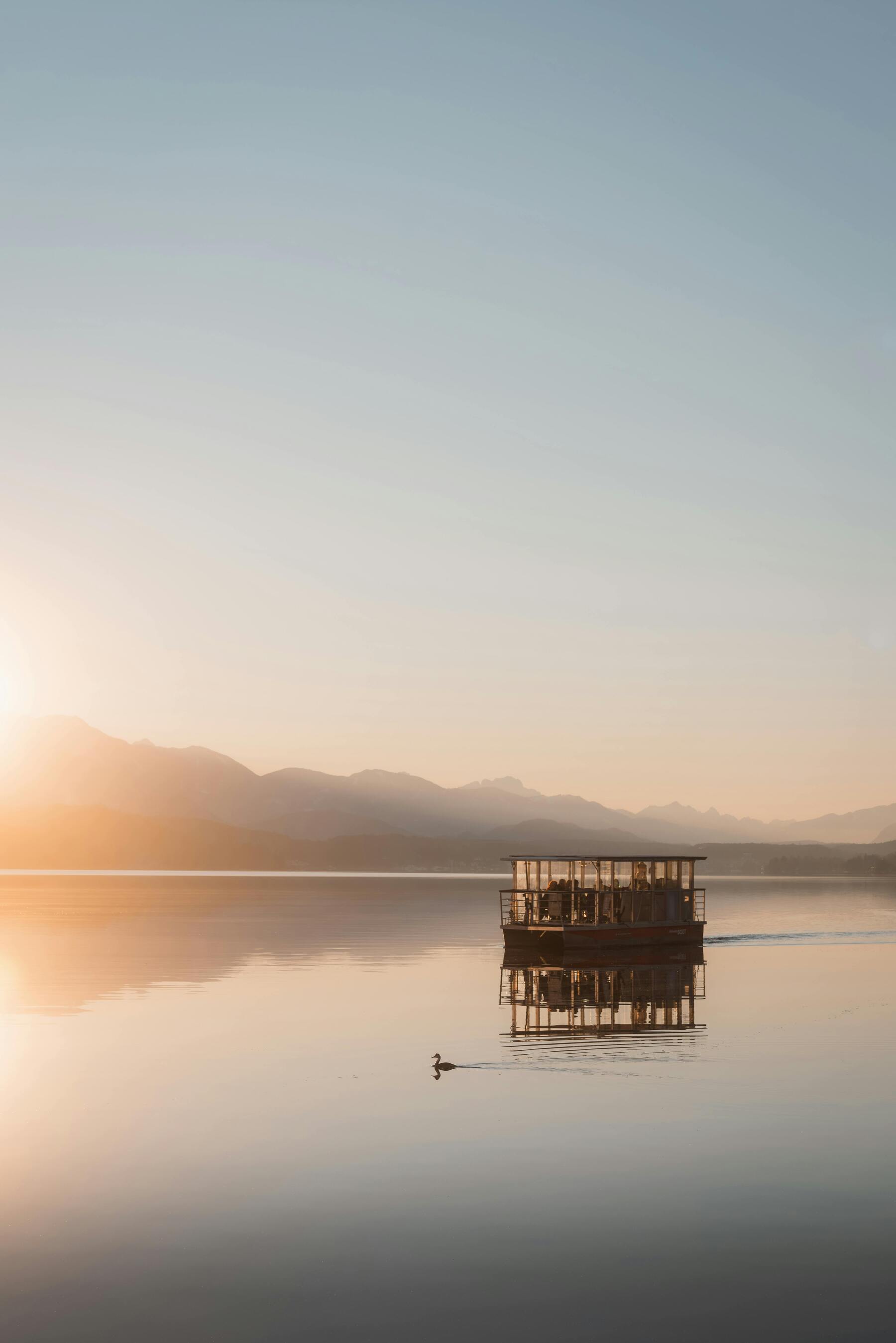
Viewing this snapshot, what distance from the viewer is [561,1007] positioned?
51.7 metres

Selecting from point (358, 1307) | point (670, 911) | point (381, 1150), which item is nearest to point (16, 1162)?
point (381, 1150)

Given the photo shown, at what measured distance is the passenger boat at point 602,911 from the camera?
260ft

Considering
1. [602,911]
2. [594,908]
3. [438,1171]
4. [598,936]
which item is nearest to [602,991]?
[598,936]

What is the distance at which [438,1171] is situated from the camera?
80.3 ft

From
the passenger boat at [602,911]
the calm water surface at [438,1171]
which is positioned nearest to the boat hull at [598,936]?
the passenger boat at [602,911]

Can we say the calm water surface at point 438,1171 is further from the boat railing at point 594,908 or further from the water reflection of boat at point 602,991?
the boat railing at point 594,908

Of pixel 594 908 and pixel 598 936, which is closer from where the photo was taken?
pixel 598 936

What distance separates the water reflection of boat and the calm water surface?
21.9 inches

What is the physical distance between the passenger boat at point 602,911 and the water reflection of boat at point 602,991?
835mm

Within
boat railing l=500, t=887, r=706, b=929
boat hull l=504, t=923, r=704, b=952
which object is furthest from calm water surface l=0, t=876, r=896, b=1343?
boat railing l=500, t=887, r=706, b=929

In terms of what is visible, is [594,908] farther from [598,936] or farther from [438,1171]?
[438,1171]

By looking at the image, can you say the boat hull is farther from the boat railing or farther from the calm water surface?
the calm water surface

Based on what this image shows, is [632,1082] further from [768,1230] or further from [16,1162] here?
[16,1162]

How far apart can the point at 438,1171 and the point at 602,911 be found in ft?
192
